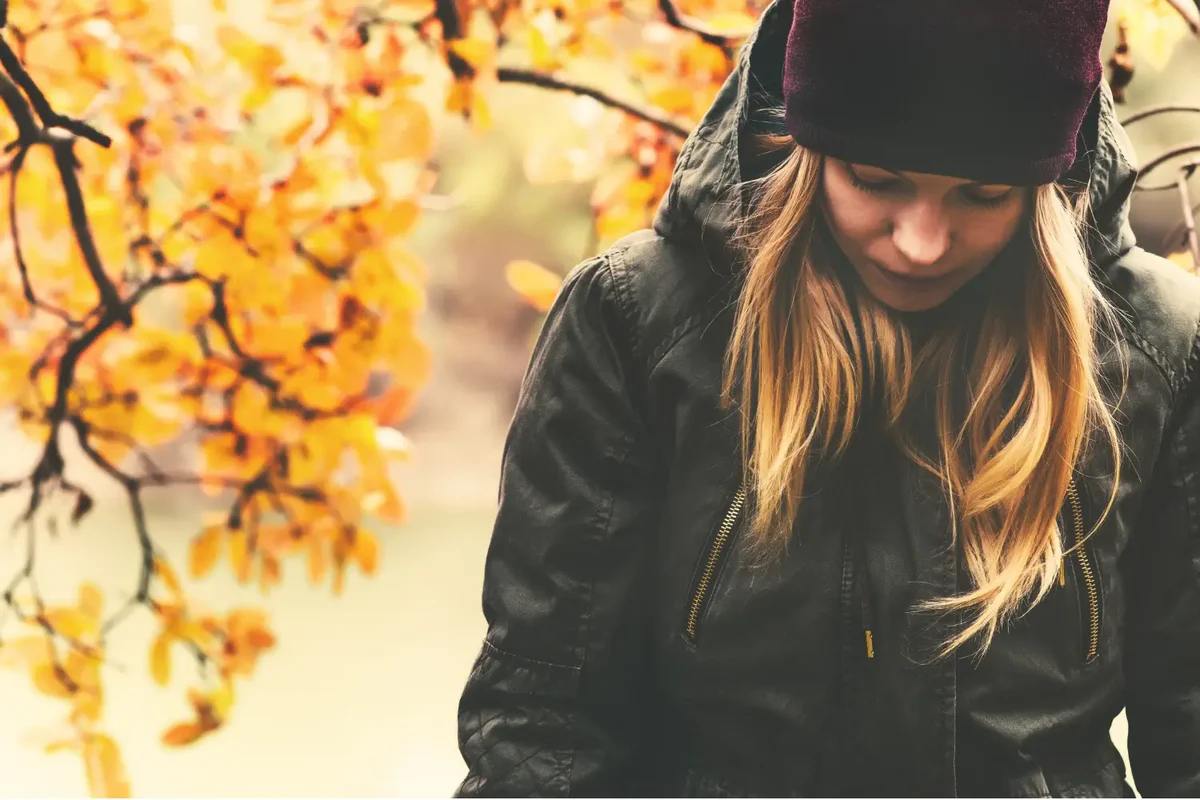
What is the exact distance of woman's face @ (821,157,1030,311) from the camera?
2.79 ft

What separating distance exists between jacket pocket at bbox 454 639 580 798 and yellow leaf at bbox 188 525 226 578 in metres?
0.78

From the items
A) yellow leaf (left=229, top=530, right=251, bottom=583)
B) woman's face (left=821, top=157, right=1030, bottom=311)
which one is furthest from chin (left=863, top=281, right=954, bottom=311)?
yellow leaf (left=229, top=530, right=251, bottom=583)

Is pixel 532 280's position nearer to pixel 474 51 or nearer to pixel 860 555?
pixel 474 51

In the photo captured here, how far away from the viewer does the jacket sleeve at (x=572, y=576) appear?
95 centimetres

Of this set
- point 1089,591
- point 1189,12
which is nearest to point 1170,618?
point 1089,591

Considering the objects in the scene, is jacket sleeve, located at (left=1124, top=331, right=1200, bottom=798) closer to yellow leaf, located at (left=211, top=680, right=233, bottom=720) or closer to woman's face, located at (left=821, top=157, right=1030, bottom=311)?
woman's face, located at (left=821, top=157, right=1030, bottom=311)

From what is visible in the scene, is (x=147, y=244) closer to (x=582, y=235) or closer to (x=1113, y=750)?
(x=582, y=235)

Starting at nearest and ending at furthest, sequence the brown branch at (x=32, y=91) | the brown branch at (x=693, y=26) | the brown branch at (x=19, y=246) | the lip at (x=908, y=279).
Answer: the lip at (x=908, y=279) → the brown branch at (x=32, y=91) → the brown branch at (x=19, y=246) → the brown branch at (x=693, y=26)

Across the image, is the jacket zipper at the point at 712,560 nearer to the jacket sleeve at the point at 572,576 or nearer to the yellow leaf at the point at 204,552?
the jacket sleeve at the point at 572,576

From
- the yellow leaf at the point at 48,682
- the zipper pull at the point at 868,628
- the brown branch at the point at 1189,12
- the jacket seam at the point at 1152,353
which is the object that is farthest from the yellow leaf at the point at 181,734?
the brown branch at the point at 1189,12

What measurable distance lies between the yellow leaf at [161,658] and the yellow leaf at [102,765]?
111mm

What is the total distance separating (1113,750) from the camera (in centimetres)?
102

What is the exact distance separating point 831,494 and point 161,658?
3.48 feet

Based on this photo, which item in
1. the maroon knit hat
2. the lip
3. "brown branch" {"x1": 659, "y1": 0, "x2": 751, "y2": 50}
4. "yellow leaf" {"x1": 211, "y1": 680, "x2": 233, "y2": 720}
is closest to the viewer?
the maroon knit hat
